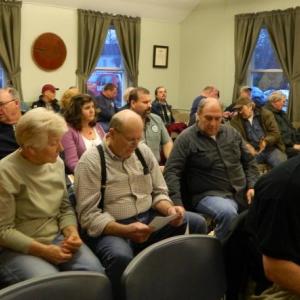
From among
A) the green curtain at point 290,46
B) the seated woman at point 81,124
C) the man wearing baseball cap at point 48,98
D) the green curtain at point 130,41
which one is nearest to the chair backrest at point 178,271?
the seated woman at point 81,124

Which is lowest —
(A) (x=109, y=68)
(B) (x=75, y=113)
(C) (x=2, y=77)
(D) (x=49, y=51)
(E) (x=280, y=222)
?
(E) (x=280, y=222)

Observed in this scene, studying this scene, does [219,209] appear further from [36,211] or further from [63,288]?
[63,288]

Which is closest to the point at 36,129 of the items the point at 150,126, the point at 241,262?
the point at 241,262

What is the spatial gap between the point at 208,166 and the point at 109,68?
5543 mm

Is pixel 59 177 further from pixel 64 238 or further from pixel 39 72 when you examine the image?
pixel 39 72

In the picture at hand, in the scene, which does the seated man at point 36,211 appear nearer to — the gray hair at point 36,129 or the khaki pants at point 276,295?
the gray hair at point 36,129

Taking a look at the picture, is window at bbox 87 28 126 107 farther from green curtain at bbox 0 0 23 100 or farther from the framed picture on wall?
green curtain at bbox 0 0 23 100

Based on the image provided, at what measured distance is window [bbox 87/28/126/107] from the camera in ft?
26.4

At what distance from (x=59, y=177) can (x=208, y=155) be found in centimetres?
120

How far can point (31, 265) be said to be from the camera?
1856 millimetres

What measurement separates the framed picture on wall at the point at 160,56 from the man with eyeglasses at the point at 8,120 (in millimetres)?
5914

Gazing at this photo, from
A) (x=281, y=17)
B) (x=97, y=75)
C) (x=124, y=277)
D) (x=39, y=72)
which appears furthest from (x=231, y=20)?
(x=124, y=277)

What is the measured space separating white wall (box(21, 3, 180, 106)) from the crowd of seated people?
4175 millimetres

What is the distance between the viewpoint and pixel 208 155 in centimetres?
302
